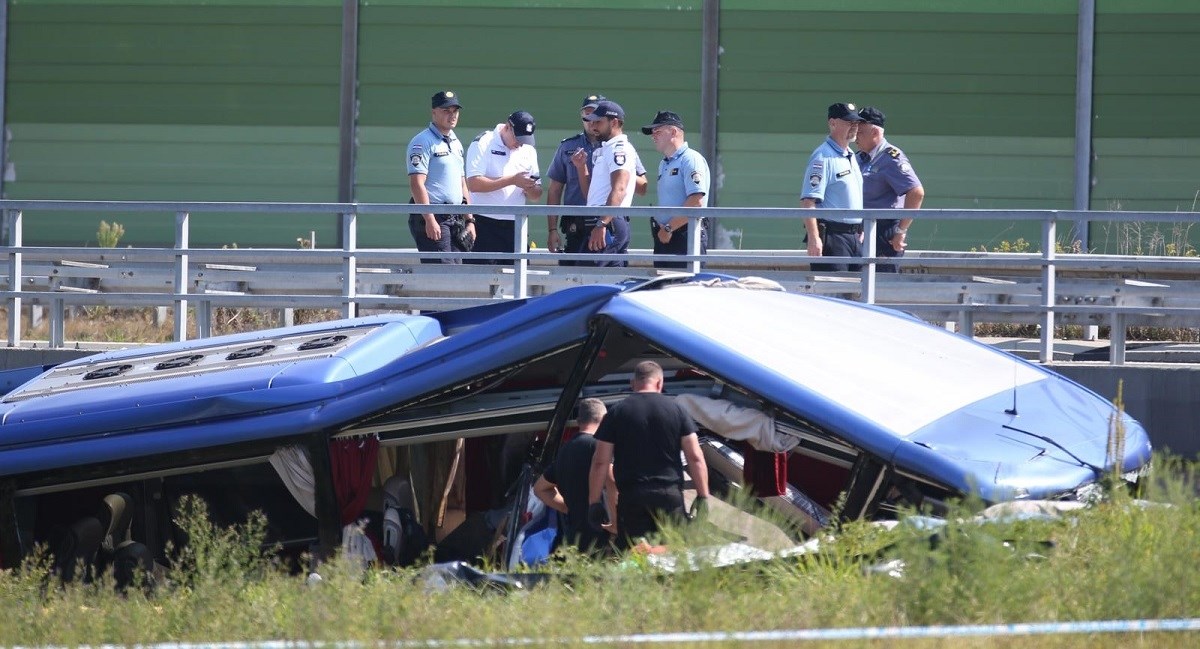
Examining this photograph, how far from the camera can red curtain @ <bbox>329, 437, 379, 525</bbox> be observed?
7.14 metres

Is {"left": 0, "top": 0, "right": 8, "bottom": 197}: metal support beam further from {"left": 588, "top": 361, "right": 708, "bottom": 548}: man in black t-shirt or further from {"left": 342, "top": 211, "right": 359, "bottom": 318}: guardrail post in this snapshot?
{"left": 588, "top": 361, "right": 708, "bottom": 548}: man in black t-shirt

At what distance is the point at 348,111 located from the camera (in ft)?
64.9

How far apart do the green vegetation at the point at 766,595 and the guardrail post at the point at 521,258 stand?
5636 millimetres

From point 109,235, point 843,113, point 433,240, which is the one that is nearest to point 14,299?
point 433,240

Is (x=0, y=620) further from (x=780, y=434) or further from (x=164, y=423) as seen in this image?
(x=780, y=434)

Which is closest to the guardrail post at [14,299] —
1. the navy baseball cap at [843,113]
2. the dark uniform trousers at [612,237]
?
the dark uniform trousers at [612,237]

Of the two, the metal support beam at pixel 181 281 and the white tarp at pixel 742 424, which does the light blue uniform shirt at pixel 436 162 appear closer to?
the metal support beam at pixel 181 281

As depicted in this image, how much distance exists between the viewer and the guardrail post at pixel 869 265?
35.5 ft

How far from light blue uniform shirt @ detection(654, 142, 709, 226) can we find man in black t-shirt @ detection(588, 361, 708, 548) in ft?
16.9

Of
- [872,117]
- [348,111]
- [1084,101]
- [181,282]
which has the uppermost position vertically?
[1084,101]

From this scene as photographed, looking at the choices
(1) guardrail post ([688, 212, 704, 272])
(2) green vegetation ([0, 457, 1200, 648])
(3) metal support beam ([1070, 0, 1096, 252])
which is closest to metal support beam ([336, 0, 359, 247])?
(1) guardrail post ([688, 212, 704, 272])

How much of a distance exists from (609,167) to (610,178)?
0.29 feet

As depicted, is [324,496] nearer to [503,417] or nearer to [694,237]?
[503,417]

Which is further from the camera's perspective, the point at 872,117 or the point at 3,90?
the point at 3,90
